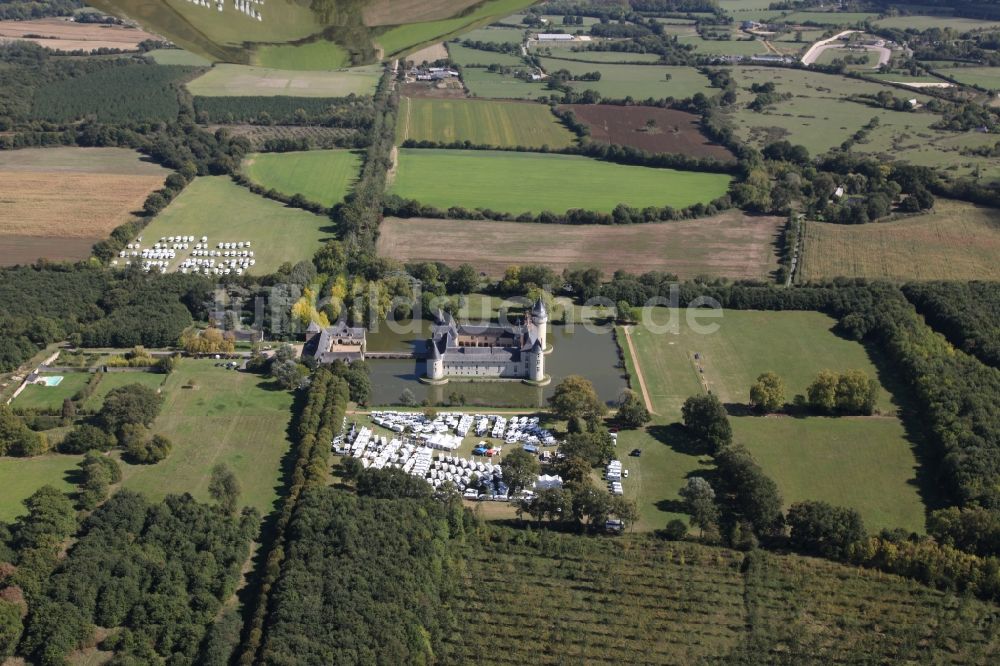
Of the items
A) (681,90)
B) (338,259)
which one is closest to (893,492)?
(338,259)

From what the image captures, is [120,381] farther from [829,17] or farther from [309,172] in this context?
[829,17]

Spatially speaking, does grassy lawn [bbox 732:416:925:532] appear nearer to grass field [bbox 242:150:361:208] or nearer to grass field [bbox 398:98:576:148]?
grass field [bbox 242:150:361:208]

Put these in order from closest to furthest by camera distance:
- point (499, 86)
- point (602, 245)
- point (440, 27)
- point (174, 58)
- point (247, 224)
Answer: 1. point (440, 27)
2. point (602, 245)
3. point (247, 224)
4. point (499, 86)
5. point (174, 58)

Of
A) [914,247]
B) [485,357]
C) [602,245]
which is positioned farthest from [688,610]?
[914,247]

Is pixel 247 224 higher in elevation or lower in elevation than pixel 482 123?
lower

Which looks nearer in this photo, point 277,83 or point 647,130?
point 647,130

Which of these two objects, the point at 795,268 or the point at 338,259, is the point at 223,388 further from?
the point at 795,268

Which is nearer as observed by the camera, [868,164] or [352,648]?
[352,648]
